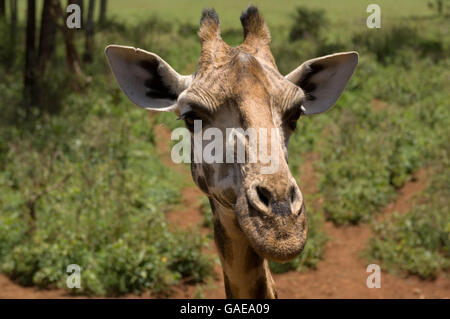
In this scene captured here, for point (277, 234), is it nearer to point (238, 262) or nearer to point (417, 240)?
point (238, 262)

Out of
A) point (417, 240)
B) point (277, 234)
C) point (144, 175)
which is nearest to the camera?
Result: point (277, 234)

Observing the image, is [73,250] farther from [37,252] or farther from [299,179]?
[299,179]

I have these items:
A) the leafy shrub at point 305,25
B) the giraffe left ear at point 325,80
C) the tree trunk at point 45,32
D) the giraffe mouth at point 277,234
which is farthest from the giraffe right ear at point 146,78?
the leafy shrub at point 305,25

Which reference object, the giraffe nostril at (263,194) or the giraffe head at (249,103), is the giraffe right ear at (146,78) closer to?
the giraffe head at (249,103)

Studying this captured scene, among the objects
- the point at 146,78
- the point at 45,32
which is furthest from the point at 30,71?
the point at 146,78

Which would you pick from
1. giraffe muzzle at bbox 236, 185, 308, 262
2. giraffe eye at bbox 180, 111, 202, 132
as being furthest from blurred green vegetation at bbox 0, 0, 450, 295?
giraffe muzzle at bbox 236, 185, 308, 262

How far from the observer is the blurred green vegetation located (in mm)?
7691

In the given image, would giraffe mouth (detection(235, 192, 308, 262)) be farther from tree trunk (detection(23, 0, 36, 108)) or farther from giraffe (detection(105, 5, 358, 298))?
tree trunk (detection(23, 0, 36, 108))

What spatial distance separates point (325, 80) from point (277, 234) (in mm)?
1586

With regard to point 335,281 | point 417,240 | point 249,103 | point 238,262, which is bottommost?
point 335,281

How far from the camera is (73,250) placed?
7.74 meters

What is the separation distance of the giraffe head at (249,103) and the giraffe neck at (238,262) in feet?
0.34

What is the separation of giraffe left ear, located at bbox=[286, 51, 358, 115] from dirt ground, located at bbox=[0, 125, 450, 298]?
4074mm

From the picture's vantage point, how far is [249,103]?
2.94 metres
